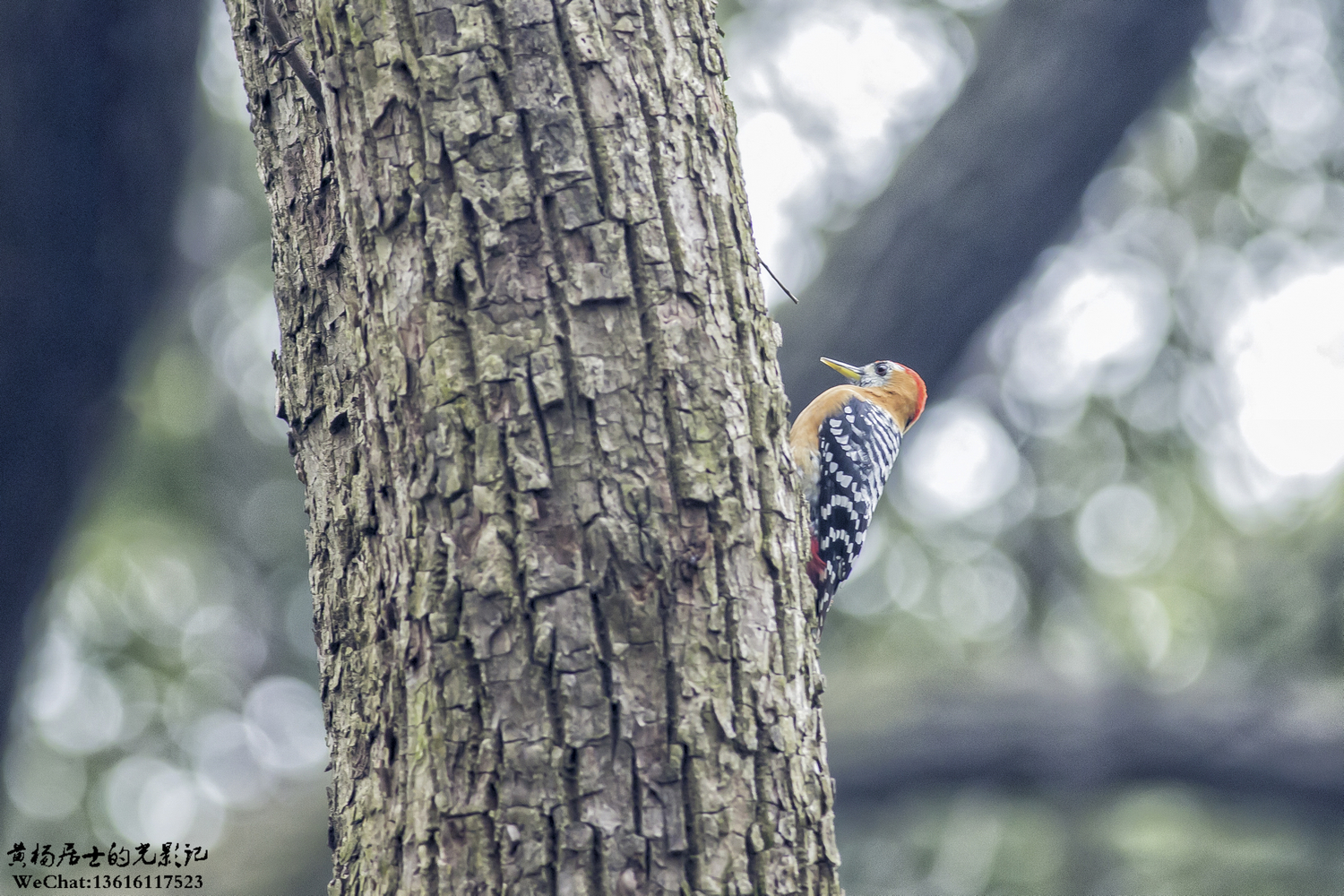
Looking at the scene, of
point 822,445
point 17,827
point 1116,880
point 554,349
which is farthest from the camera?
point 1116,880

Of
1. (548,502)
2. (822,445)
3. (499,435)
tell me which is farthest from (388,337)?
(822,445)

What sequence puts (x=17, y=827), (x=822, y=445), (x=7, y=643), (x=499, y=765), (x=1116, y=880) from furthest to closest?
1. (x=1116, y=880)
2. (x=17, y=827)
3. (x=7, y=643)
4. (x=822, y=445)
5. (x=499, y=765)

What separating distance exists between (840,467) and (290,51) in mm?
2890

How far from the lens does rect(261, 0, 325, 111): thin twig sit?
1.56 metres

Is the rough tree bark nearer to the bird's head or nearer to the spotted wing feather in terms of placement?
the spotted wing feather

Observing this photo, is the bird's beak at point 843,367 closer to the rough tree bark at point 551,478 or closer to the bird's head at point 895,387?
the bird's head at point 895,387

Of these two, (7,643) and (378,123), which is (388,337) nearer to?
(378,123)

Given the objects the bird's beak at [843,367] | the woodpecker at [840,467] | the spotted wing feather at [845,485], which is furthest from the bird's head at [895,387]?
the spotted wing feather at [845,485]

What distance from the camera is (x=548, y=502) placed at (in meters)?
1.39

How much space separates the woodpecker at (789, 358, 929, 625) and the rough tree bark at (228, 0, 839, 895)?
7.39 ft

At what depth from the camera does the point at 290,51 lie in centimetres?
156

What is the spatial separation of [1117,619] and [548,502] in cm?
736

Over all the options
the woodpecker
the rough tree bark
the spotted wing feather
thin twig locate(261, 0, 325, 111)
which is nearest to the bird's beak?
the woodpecker

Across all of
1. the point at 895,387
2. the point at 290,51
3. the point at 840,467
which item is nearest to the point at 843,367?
the point at 895,387
